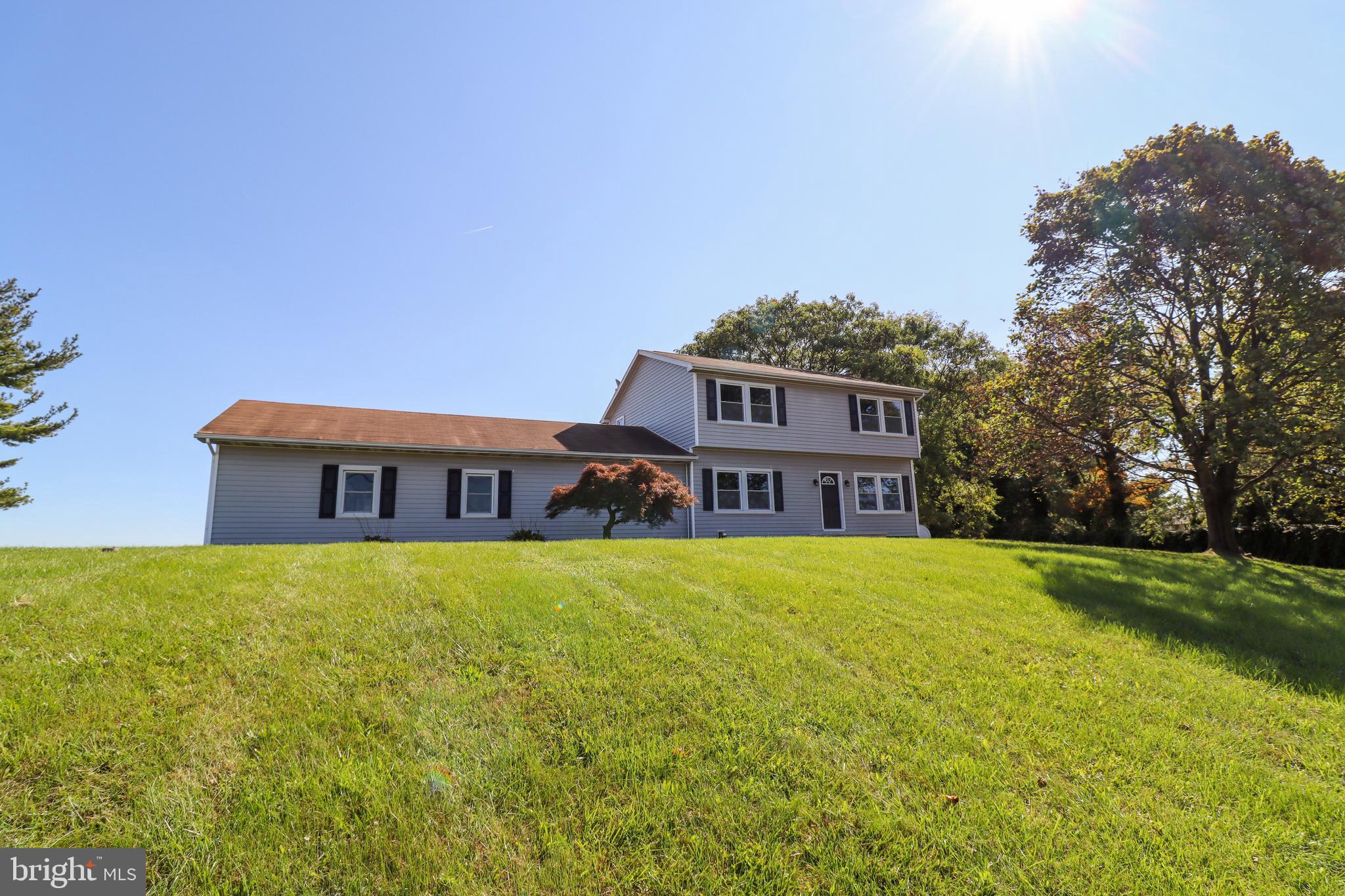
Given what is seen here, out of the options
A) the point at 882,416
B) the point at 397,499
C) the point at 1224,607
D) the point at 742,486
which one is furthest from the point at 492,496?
the point at 1224,607

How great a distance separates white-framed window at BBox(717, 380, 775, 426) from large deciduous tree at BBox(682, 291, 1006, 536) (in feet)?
40.0

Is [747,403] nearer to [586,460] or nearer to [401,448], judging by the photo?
[586,460]

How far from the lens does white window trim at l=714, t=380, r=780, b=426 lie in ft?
63.6

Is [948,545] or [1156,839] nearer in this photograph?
[1156,839]

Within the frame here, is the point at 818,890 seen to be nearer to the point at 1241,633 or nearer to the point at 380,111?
the point at 1241,633

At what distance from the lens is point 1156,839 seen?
332 cm

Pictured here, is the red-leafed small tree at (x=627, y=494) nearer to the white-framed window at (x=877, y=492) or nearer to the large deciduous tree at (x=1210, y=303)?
the white-framed window at (x=877, y=492)

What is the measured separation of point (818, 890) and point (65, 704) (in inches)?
179

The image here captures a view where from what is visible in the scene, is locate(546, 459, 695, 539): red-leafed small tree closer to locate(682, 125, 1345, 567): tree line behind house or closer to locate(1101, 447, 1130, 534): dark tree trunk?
locate(682, 125, 1345, 567): tree line behind house

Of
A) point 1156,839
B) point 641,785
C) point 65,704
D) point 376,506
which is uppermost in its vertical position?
point 376,506

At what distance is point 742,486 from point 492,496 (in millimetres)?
7870

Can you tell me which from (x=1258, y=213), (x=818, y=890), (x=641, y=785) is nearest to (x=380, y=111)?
(x=641, y=785)

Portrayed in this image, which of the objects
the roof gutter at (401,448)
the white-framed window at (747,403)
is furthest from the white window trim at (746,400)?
the roof gutter at (401,448)

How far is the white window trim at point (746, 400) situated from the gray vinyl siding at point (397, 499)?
4.21 m
